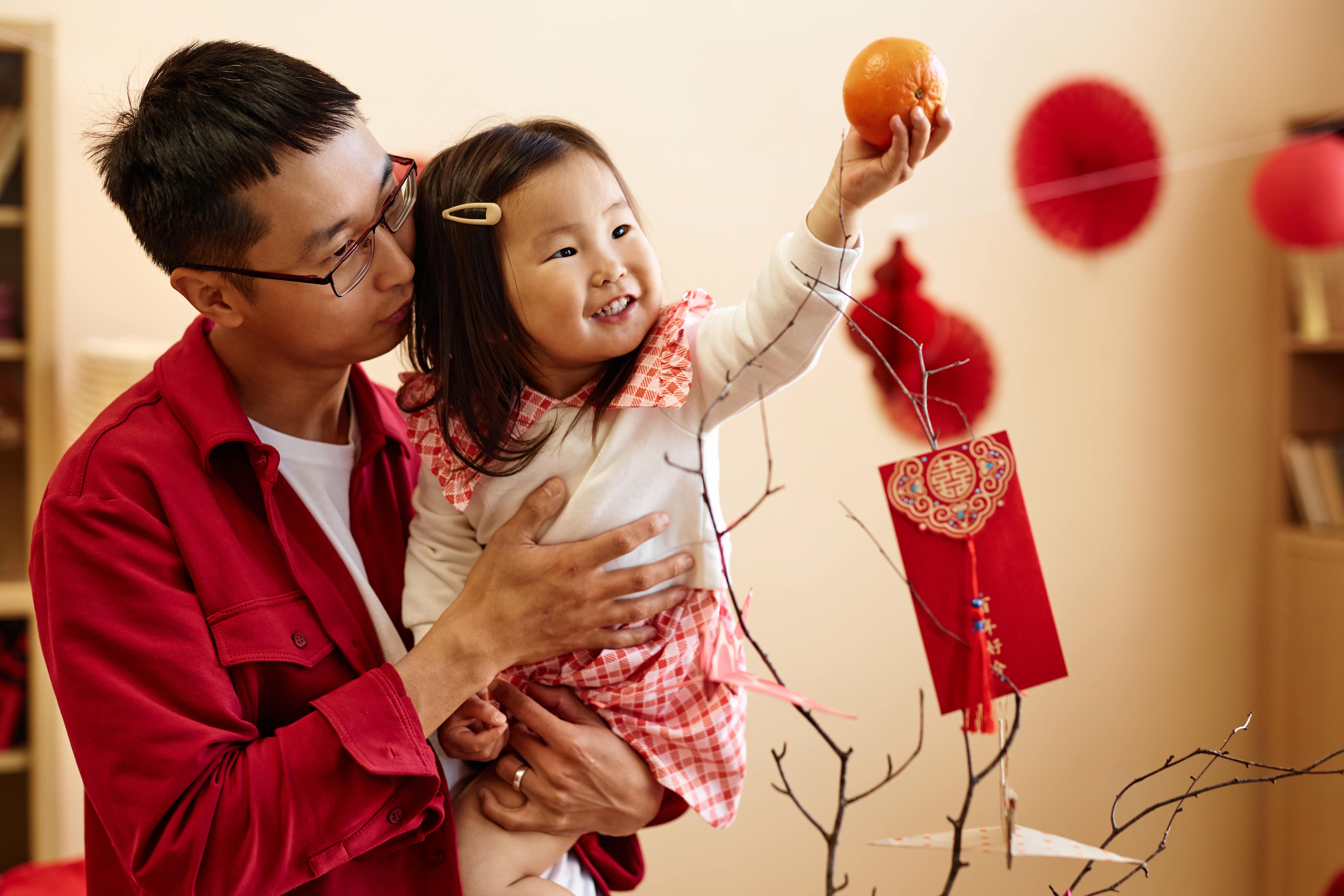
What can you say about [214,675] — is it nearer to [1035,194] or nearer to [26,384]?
[26,384]

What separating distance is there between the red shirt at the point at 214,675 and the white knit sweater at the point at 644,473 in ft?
0.35

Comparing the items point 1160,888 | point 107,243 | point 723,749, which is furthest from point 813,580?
point 107,243

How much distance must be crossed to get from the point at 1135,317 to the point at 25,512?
268 cm

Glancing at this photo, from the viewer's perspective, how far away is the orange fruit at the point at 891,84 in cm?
81

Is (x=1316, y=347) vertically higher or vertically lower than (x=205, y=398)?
higher

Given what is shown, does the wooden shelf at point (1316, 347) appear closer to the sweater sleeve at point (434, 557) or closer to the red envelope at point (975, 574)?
the red envelope at point (975, 574)

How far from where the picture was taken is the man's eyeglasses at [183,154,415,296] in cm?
101

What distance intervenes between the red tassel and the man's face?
2.11 feet

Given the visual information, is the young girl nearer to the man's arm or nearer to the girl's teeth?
the girl's teeth

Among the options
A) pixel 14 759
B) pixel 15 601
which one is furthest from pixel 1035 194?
pixel 14 759

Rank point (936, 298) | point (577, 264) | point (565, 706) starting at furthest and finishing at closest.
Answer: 1. point (936, 298)
2. point (565, 706)
3. point (577, 264)

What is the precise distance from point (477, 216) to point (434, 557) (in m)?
0.39

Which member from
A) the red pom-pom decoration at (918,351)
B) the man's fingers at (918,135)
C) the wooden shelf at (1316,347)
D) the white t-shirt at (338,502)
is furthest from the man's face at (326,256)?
the wooden shelf at (1316,347)

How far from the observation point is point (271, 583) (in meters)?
1.01
